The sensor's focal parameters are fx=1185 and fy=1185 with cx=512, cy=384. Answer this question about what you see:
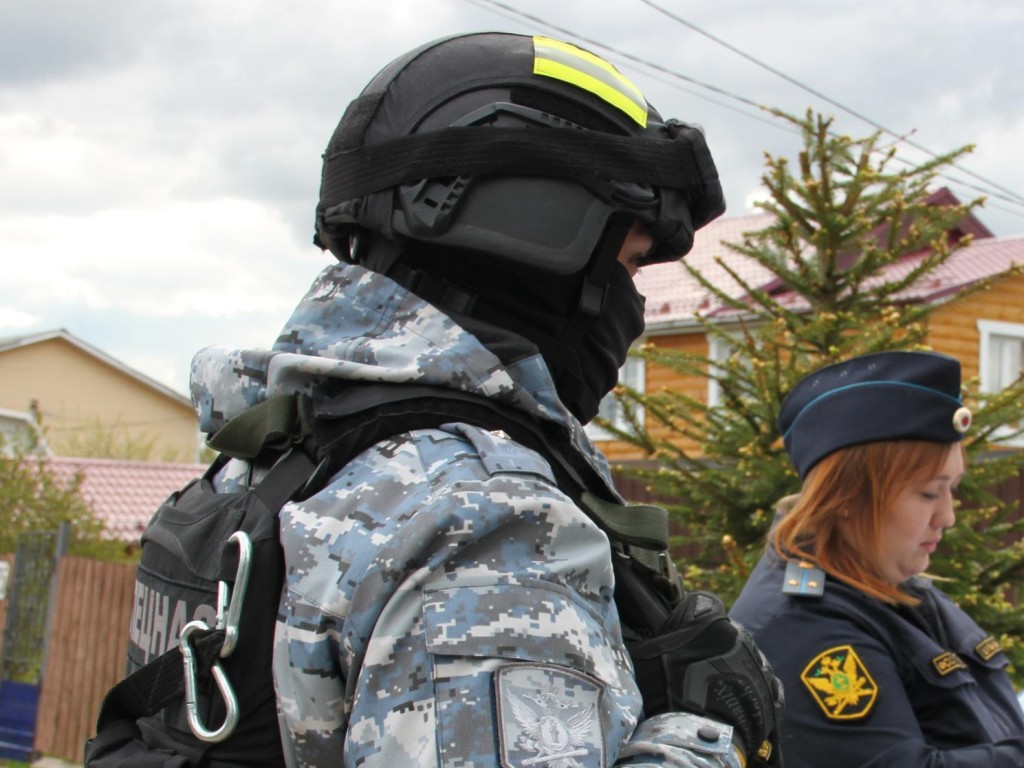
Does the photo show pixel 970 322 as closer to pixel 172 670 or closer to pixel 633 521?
pixel 633 521

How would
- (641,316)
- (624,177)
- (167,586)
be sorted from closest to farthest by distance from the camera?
(167,586)
(624,177)
(641,316)

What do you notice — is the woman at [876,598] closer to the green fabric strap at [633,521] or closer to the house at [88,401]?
the green fabric strap at [633,521]

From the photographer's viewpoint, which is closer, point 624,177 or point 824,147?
point 624,177

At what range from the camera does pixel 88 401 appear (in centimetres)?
3859

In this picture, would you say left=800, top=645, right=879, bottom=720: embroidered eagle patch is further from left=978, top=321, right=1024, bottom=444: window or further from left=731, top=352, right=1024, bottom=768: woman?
left=978, top=321, right=1024, bottom=444: window

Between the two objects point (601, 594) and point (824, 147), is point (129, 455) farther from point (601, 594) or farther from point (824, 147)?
point (601, 594)

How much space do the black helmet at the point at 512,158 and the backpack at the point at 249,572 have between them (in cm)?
26

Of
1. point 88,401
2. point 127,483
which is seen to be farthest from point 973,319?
point 88,401

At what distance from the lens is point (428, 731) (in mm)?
1218

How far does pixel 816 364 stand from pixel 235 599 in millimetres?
4522

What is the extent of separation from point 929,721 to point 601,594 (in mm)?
1409

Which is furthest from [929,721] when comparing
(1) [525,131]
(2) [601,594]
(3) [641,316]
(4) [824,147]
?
(4) [824,147]

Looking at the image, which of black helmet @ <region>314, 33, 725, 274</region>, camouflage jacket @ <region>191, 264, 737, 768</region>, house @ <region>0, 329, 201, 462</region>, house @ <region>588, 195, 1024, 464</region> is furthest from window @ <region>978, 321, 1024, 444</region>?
house @ <region>0, 329, 201, 462</region>

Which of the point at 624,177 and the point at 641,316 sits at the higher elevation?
the point at 624,177
